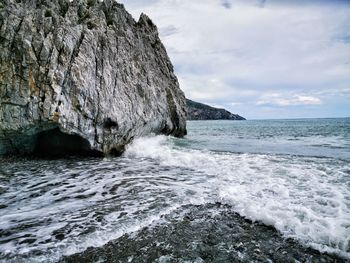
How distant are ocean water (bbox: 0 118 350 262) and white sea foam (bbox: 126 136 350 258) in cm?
3

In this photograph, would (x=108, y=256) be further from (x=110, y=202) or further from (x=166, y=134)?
(x=166, y=134)

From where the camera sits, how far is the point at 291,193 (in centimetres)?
867

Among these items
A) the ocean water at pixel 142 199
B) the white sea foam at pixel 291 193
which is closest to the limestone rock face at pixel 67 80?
the ocean water at pixel 142 199

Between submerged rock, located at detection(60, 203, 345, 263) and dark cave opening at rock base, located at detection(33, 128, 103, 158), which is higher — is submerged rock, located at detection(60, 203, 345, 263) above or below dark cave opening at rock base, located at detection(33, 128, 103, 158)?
below

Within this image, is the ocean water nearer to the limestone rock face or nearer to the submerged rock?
the submerged rock

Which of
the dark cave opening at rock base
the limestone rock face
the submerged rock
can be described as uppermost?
the limestone rock face

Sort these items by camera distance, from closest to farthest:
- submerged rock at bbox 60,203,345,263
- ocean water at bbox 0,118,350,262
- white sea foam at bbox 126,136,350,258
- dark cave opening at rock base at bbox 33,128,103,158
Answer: submerged rock at bbox 60,203,345,263 → ocean water at bbox 0,118,350,262 → white sea foam at bbox 126,136,350,258 → dark cave opening at rock base at bbox 33,128,103,158

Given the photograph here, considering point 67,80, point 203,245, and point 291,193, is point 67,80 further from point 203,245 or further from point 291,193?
point 203,245

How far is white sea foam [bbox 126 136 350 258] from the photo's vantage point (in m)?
5.82

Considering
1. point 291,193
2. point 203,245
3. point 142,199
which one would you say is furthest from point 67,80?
point 203,245

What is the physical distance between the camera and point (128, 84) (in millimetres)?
19312

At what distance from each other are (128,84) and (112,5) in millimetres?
7571

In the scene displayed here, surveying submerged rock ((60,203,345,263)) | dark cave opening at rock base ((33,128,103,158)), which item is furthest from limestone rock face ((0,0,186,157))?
submerged rock ((60,203,345,263))

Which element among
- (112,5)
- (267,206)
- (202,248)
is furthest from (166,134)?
(202,248)
